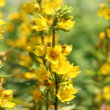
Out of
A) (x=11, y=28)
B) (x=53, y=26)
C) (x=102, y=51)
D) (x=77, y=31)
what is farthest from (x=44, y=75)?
(x=77, y=31)

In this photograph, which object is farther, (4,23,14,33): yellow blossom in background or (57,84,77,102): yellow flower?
(4,23,14,33): yellow blossom in background

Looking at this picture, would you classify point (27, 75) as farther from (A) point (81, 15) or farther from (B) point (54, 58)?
(A) point (81, 15)

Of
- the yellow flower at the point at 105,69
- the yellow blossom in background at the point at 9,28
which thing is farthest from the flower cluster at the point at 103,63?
the yellow blossom in background at the point at 9,28

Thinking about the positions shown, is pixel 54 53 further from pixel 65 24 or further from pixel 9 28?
pixel 9 28

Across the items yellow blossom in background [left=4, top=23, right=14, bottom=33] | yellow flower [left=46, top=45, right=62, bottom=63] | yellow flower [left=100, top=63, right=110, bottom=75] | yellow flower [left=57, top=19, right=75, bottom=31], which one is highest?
yellow blossom in background [left=4, top=23, right=14, bottom=33]

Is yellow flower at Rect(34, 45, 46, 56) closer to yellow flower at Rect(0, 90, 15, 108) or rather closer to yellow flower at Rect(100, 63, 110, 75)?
yellow flower at Rect(0, 90, 15, 108)

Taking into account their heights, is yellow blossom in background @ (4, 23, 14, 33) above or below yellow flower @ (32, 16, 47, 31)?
above

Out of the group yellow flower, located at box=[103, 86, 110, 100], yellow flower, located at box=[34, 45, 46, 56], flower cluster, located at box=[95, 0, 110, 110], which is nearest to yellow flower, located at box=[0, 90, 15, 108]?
yellow flower, located at box=[34, 45, 46, 56]

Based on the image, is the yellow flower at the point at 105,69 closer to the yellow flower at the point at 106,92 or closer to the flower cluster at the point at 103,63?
the flower cluster at the point at 103,63

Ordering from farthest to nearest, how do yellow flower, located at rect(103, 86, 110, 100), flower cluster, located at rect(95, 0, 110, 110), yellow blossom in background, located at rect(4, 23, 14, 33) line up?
yellow blossom in background, located at rect(4, 23, 14, 33) → yellow flower, located at rect(103, 86, 110, 100) → flower cluster, located at rect(95, 0, 110, 110)

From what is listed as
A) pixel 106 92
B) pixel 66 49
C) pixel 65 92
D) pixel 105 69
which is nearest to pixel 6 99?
pixel 65 92
